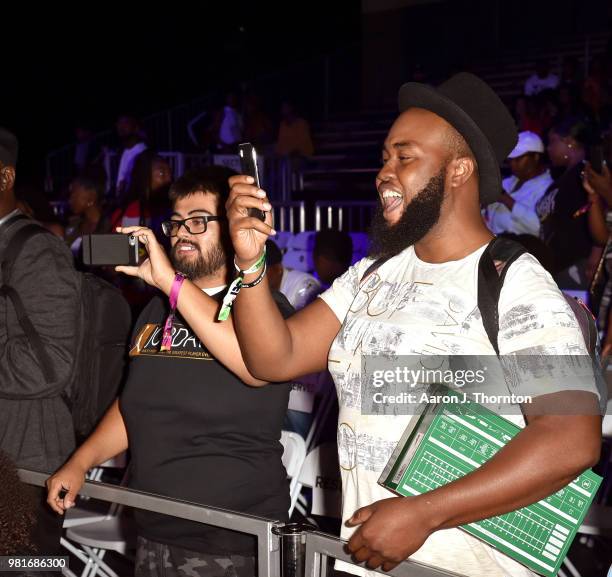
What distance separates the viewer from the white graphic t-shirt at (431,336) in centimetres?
167

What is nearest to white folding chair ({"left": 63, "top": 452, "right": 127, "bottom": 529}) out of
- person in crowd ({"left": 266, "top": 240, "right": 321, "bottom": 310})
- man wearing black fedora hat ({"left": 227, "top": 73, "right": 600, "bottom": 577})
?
person in crowd ({"left": 266, "top": 240, "right": 321, "bottom": 310})

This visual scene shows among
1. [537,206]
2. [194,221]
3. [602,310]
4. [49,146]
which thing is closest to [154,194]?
[537,206]

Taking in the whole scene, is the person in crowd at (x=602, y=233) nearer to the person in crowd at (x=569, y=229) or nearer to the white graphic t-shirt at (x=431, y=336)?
the person in crowd at (x=569, y=229)

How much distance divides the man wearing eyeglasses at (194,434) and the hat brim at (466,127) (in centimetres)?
73

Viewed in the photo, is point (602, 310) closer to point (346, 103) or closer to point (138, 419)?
point (138, 419)

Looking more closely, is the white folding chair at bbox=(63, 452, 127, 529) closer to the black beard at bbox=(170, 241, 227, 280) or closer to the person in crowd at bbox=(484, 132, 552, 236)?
the black beard at bbox=(170, 241, 227, 280)

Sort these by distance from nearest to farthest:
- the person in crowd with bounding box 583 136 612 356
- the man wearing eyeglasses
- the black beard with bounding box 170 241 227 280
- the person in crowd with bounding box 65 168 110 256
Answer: the man wearing eyeglasses < the black beard with bounding box 170 241 227 280 < the person in crowd with bounding box 583 136 612 356 < the person in crowd with bounding box 65 168 110 256

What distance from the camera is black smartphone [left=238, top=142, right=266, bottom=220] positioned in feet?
5.78

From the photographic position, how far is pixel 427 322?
5.95 feet

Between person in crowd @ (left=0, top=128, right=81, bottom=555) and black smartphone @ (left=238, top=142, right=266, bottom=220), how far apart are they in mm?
1243

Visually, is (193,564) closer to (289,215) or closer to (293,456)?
(293,456)

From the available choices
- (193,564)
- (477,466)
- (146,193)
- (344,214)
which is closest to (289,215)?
(344,214)

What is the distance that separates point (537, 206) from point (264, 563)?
5.34 meters

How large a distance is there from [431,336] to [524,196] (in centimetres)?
534
